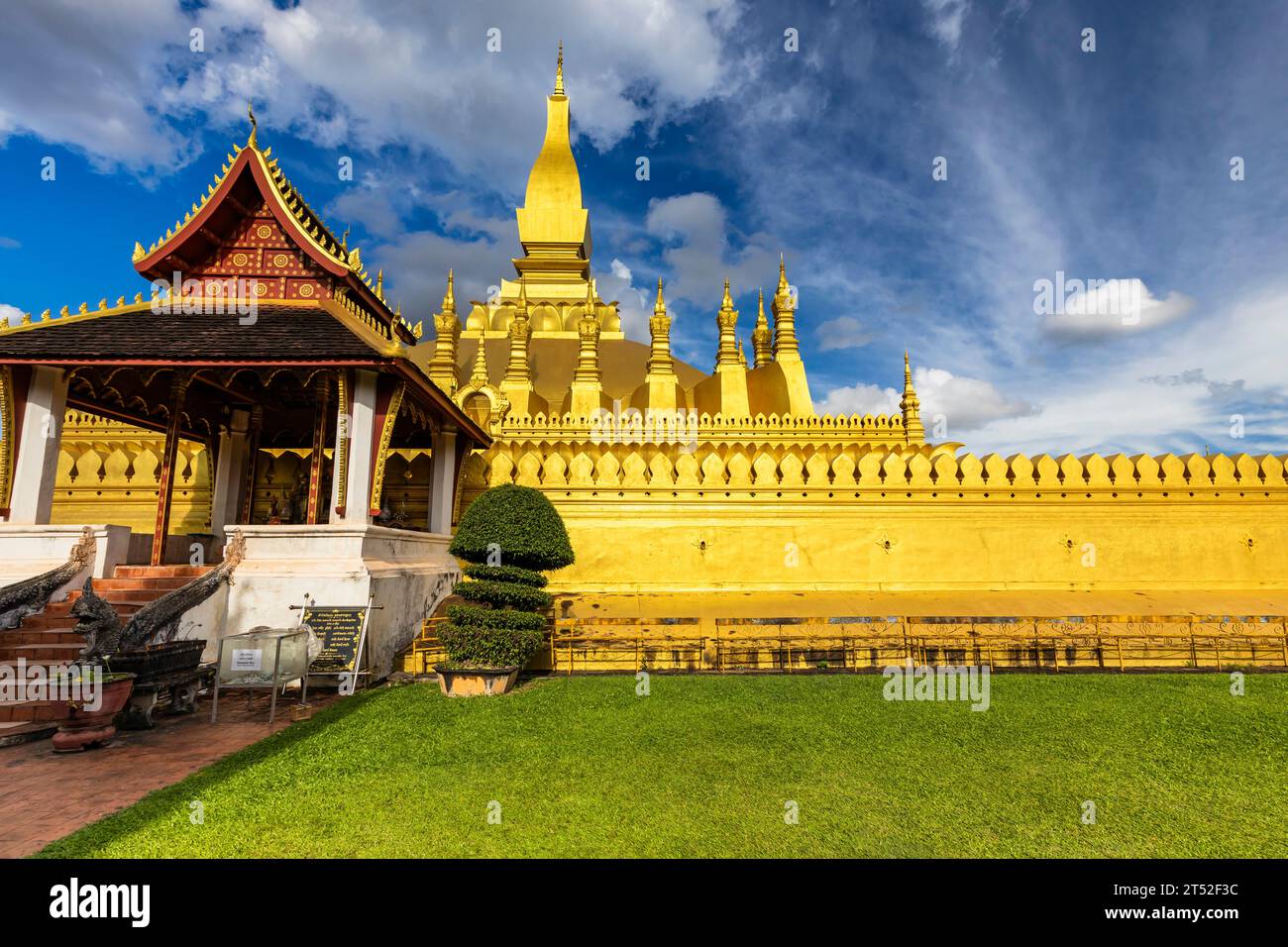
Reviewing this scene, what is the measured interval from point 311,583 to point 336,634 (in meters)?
0.96

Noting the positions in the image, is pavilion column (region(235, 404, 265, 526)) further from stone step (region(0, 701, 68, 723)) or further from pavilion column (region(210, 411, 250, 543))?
stone step (region(0, 701, 68, 723))

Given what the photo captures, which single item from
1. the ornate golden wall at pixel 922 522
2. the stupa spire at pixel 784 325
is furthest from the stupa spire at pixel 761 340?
the ornate golden wall at pixel 922 522

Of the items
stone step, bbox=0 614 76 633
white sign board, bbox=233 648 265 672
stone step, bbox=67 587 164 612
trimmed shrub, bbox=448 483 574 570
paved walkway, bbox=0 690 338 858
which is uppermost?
trimmed shrub, bbox=448 483 574 570

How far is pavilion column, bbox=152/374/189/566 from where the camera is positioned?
970 centimetres

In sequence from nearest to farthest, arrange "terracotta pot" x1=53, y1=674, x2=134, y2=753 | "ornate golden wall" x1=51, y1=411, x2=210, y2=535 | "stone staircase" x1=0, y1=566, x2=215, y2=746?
1. "terracotta pot" x1=53, y1=674, x2=134, y2=753
2. "stone staircase" x1=0, y1=566, x2=215, y2=746
3. "ornate golden wall" x1=51, y1=411, x2=210, y2=535

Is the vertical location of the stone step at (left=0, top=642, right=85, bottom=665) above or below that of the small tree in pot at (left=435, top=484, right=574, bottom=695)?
below

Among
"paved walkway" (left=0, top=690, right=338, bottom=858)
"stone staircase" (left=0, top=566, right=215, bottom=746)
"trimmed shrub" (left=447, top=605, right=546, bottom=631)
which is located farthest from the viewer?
"trimmed shrub" (left=447, top=605, right=546, bottom=631)

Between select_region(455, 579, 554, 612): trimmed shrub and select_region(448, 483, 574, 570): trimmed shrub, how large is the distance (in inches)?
16.9

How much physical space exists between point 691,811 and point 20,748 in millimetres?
5904

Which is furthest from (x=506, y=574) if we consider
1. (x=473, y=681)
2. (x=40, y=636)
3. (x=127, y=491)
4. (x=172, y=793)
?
(x=127, y=491)

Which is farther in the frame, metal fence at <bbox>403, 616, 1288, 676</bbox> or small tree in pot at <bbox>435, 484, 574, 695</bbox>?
metal fence at <bbox>403, 616, 1288, 676</bbox>

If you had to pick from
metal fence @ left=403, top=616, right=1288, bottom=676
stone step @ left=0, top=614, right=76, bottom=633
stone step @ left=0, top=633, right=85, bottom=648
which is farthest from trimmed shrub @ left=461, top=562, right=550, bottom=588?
stone step @ left=0, top=614, right=76, bottom=633

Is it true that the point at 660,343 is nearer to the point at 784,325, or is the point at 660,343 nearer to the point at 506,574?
the point at 784,325
